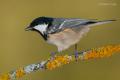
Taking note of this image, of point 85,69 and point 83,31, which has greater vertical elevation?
point 83,31

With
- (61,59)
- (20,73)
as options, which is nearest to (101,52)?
(61,59)

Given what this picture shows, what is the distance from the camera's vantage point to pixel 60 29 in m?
1.65

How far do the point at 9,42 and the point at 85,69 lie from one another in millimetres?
256

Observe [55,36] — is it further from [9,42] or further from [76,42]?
[9,42]

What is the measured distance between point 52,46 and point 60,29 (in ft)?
0.59

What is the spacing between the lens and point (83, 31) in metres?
1.65

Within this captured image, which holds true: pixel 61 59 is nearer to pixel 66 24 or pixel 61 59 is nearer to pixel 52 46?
pixel 66 24

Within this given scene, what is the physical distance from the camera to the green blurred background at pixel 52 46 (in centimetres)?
184

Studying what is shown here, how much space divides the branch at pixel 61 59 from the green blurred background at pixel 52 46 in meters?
0.19

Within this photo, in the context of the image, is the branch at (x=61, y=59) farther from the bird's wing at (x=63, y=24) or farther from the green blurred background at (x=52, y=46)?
the green blurred background at (x=52, y=46)

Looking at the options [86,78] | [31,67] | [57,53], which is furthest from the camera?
[86,78]

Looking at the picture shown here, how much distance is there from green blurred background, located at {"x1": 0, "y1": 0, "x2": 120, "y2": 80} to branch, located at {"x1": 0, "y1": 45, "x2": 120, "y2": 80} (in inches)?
7.4

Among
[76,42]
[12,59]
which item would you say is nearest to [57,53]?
[76,42]

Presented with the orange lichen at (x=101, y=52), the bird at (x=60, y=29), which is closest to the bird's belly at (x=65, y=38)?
the bird at (x=60, y=29)
